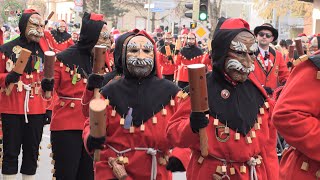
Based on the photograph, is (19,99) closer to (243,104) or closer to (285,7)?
(243,104)

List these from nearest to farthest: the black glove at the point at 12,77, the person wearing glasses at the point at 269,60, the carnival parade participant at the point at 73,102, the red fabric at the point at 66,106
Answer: the carnival parade participant at the point at 73,102 → the red fabric at the point at 66,106 → the black glove at the point at 12,77 → the person wearing glasses at the point at 269,60

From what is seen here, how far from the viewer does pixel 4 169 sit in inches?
379

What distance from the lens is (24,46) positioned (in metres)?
9.74

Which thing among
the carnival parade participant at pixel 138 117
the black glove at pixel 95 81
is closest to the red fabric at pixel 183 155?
the carnival parade participant at pixel 138 117

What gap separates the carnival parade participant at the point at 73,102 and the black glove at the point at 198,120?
3.10 metres

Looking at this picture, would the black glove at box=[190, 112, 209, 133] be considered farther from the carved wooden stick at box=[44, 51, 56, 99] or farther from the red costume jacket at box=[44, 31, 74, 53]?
the red costume jacket at box=[44, 31, 74, 53]

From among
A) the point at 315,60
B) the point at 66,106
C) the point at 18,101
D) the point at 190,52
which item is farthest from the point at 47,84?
the point at 190,52

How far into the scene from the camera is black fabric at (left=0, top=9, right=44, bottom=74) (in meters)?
9.59

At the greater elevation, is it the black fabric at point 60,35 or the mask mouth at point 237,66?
the mask mouth at point 237,66

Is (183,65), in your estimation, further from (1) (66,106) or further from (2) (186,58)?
(1) (66,106)

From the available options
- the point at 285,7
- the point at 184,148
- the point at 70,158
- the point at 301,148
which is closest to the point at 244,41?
the point at 184,148

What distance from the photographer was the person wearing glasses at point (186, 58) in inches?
757

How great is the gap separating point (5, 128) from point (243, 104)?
4474mm

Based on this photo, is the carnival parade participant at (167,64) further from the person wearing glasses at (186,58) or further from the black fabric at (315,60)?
the black fabric at (315,60)
